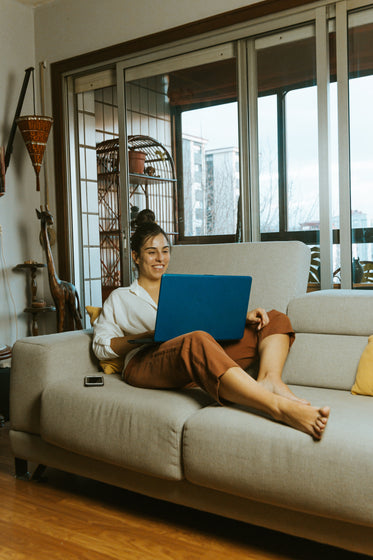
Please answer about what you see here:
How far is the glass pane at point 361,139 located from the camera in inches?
112

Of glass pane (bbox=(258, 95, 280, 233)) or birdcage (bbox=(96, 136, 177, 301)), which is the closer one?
glass pane (bbox=(258, 95, 280, 233))

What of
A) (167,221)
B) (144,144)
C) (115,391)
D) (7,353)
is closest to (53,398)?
(115,391)

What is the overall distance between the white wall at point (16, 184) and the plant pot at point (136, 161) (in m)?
0.84

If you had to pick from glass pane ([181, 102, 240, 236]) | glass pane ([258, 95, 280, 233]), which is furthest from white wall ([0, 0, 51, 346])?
glass pane ([258, 95, 280, 233])

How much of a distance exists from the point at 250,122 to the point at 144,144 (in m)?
0.81

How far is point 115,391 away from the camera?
1.98m

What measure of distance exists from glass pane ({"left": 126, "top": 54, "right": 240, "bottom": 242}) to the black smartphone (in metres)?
1.53

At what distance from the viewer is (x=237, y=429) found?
5.29 feet

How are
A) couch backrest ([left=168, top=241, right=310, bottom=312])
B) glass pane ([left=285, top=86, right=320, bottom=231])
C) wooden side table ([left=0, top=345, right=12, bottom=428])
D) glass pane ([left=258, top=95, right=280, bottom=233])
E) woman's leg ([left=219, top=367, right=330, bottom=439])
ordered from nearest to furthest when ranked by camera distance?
1. woman's leg ([left=219, top=367, right=330, bottom=439])
2. couch backrest ([left=168, top=241, right=310, bottom=312])
3. wooden side table ([left=0, top=345, right=12, bottom=428])
4. glass pane ([left=285, top=86, right=320, bottom=231])
5. glass pane ([left=258, top=95, right=280, bottom=233])

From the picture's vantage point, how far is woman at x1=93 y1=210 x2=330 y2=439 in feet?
5.44

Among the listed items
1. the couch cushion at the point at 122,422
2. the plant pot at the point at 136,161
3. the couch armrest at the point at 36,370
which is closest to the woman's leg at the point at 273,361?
the couch cushion at the point at 122,422

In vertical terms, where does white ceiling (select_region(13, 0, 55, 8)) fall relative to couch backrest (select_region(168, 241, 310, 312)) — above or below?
above

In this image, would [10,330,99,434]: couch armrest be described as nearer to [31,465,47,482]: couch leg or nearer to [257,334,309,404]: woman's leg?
[31,465,47,482]: couch leg

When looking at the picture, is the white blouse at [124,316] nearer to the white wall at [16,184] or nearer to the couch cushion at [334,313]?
the couch cushion at [334,313]
